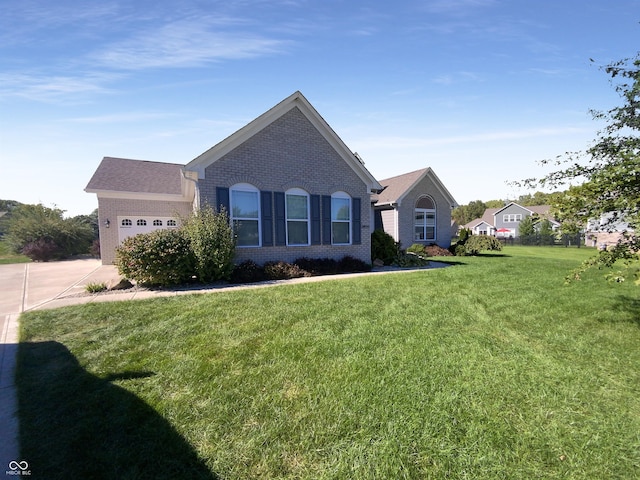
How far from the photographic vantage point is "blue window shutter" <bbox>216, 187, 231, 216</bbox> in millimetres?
10548

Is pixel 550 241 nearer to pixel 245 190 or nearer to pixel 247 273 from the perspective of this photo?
pixel 245 190

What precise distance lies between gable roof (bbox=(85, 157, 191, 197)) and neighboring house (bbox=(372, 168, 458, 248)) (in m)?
13.4

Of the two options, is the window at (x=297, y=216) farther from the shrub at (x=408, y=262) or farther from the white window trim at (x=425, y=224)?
the white window trim at (x=425, y=224)

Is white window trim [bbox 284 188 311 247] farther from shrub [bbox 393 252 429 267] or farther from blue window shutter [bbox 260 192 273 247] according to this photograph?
shrub [bbox 393 252 429 267]

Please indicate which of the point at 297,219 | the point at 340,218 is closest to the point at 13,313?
the point at 297,219

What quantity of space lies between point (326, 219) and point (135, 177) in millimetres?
12880

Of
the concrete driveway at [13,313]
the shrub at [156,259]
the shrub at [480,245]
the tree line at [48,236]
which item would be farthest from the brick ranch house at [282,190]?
the shrub at [480,245]

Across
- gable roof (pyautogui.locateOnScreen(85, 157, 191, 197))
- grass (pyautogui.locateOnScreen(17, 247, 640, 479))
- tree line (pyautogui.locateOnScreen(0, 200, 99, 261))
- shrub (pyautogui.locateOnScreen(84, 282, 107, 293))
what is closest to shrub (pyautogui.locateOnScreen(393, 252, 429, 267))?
grass (pyautogui.locateOnScreen(17, 247, 640, 479))

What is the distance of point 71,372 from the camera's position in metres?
3.87

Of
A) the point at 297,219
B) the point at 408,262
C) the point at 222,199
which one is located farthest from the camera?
the point at 408,262

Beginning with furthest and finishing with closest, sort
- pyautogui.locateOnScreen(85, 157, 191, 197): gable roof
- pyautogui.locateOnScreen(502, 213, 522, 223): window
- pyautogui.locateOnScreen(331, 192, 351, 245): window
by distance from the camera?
pyautogui.locateOnScreen(502, 213, 522, 223): window < pyautogui.locateOnScreen(85, 157, 191, 197): gable roof < pyautogui.locateOnScreen(331, 192, 351, 245): window

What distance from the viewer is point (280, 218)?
1168 cm

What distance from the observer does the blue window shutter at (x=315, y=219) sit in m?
12.4

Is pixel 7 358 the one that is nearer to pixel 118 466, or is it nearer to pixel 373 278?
pixel 118 466
